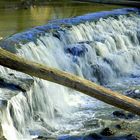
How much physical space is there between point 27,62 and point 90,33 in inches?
286

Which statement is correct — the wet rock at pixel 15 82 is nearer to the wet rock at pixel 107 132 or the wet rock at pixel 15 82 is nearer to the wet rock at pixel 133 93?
the wet rock at pixel 107 132

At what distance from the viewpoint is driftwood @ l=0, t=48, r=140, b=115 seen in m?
7.09

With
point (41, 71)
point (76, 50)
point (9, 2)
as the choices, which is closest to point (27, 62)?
point (41, 71)

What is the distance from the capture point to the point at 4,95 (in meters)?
8.13

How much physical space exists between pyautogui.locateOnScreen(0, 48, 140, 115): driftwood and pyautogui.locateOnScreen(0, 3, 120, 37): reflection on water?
19.6ft

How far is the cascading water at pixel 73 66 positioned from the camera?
8797 millimetres

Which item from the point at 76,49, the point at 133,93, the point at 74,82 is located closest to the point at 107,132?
the point at 74,82

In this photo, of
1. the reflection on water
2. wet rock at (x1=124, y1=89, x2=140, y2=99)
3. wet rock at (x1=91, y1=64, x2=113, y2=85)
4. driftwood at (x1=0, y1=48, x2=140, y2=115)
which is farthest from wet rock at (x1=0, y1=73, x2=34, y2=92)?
the reflection on water

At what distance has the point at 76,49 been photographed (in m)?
13.2

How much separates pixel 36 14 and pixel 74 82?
37.5 ft

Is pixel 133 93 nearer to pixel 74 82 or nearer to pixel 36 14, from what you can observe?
pixel 74 82

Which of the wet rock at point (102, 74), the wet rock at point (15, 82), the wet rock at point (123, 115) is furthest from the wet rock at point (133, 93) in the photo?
the wet rock at point (15, 82)

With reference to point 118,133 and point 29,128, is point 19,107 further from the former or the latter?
point 118,133

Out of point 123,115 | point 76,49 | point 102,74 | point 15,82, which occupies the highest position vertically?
point 15,82
